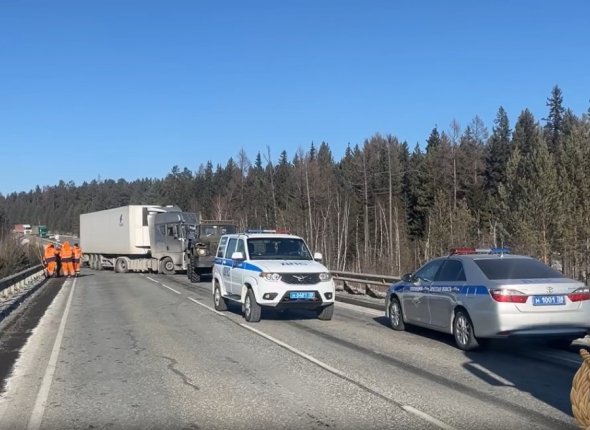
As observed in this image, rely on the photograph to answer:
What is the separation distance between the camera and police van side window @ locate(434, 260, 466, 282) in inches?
450

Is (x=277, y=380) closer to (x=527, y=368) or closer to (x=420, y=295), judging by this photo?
(x=527, y=368)

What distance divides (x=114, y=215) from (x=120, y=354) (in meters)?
34.9

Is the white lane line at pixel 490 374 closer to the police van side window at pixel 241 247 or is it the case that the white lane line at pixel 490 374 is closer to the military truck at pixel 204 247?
the police van side window at pixel 241 247

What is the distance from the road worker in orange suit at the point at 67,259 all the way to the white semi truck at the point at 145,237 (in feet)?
11.3

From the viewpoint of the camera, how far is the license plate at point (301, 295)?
14.5 m

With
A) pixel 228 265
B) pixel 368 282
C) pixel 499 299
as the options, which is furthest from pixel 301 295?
pixel 368 282

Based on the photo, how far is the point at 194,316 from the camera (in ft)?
54.3

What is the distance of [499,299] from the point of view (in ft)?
33.4

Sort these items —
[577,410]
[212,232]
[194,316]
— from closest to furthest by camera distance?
1. [577,410]
2. [194,316]
3. [212,232]

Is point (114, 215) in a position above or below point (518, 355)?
above

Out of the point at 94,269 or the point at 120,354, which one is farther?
the point at 94,269

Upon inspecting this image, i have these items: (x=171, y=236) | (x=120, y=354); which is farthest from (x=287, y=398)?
(x=171, y=236)

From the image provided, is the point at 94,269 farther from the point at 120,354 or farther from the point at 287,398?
the point at 287,398

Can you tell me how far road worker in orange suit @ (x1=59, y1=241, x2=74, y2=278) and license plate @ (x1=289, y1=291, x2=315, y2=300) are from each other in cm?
2820
